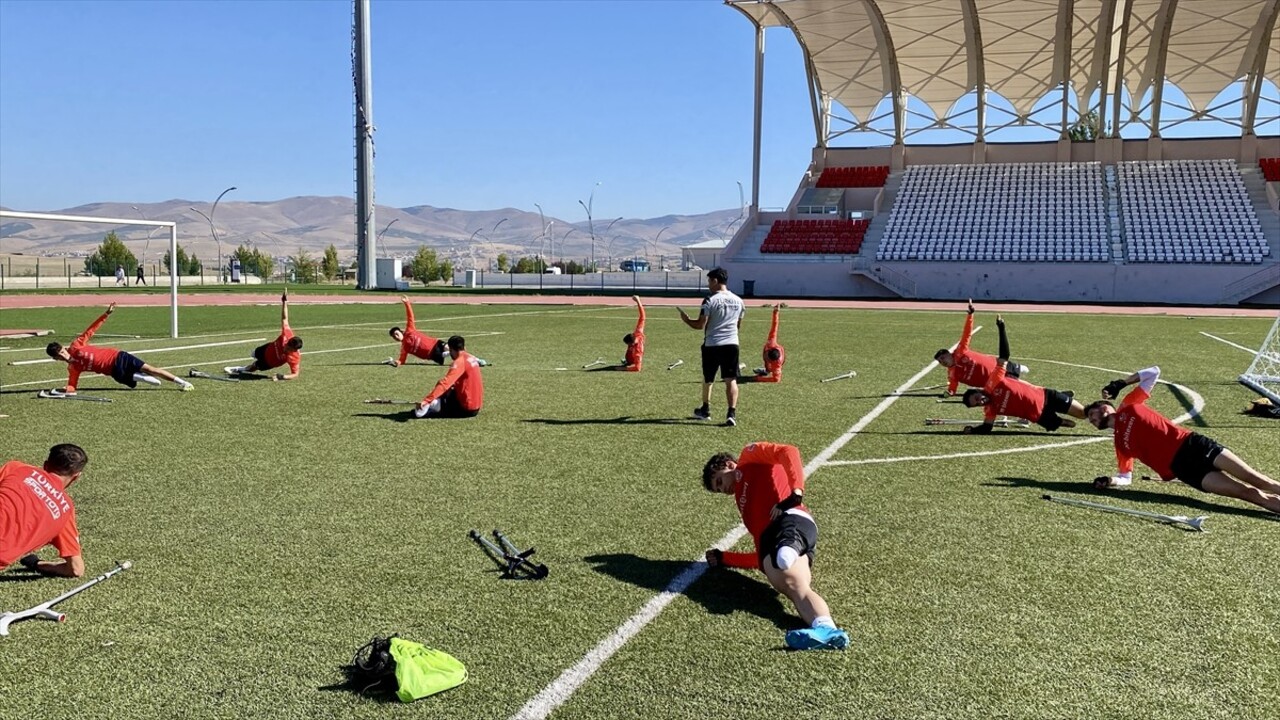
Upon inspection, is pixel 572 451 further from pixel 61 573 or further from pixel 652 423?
pixel 61 573

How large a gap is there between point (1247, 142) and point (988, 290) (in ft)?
67.1

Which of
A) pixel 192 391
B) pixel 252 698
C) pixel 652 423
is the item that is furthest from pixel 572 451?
pixel 192 391

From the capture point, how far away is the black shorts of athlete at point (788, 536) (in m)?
5.28

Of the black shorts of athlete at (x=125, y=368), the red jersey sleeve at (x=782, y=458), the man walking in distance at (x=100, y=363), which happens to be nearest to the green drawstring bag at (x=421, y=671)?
the red jersey sleeve at (x=782, y=458)

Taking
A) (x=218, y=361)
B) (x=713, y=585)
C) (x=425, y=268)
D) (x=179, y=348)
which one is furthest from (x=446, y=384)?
(x=425, y=268)

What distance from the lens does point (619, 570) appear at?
19.4 feet

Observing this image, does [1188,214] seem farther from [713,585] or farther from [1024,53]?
[713,585]

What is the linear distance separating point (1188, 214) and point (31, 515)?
59.2 meters

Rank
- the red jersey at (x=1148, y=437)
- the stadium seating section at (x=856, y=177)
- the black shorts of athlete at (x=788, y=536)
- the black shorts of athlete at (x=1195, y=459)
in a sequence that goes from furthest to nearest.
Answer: the stadium seating section at (x=856, y=177) < the red jersey at (x=1148, y=437) < the black shorts of athlete at (x=1195, y=459) < the black shorts of athlete at (x=788, y=536)

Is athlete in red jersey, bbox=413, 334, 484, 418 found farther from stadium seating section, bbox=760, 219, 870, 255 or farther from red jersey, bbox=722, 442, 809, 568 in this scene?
stadium seating section, bbox=760, 219, 870, 255

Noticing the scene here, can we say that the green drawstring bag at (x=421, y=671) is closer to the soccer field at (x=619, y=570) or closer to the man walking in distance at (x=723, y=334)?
the soccer field at (x=619, y=570)

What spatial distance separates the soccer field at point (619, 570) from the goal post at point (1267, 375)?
1274mm

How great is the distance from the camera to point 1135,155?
197 ft

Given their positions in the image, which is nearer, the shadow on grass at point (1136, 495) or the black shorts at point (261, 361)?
the shadow on grass at point (1136, 495)
